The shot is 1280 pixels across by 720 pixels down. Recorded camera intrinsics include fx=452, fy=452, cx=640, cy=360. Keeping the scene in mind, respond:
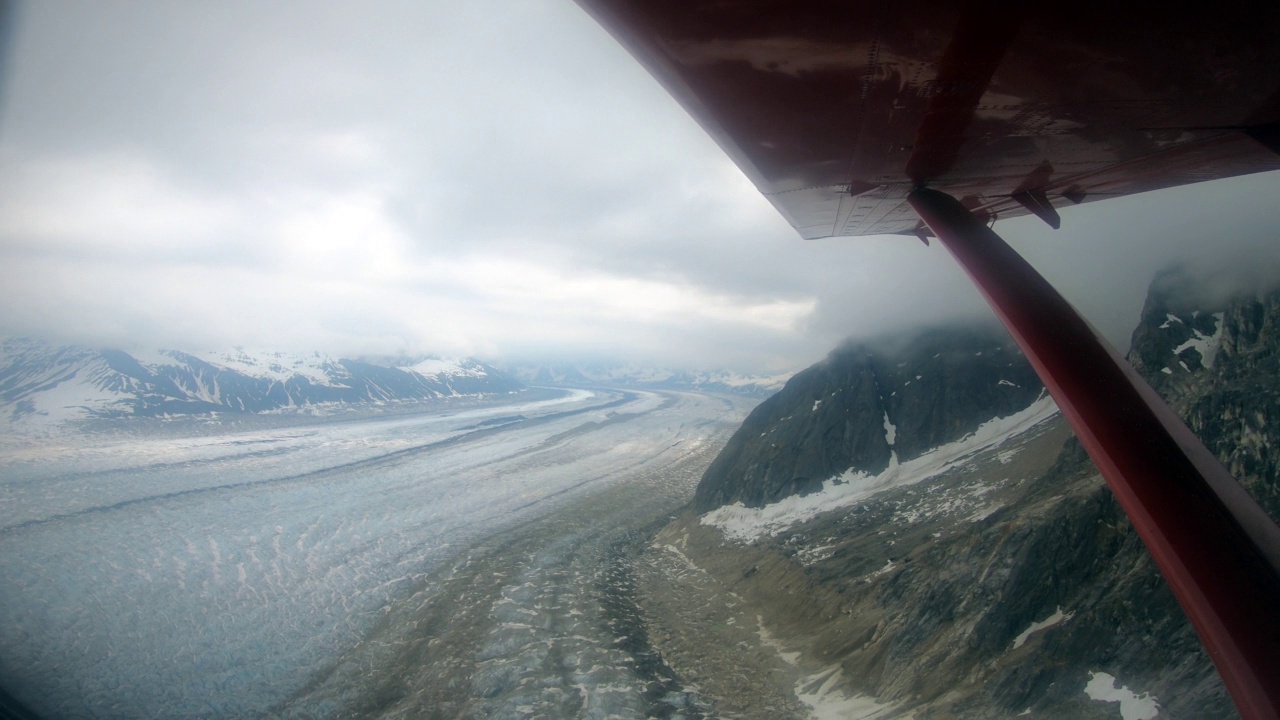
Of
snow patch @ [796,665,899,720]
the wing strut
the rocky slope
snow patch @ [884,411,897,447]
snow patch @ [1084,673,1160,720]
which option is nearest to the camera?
the wing strut

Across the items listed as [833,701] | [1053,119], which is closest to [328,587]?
[833,701]

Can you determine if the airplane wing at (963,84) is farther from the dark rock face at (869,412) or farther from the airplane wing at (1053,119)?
the dark rock face at (869,412)

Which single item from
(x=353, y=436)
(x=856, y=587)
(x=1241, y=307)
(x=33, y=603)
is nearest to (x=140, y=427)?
(x=353, y=436)

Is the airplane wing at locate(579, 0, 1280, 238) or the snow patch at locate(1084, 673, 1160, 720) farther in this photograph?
the snow patch at locate(1084, 673, 1160, 720)

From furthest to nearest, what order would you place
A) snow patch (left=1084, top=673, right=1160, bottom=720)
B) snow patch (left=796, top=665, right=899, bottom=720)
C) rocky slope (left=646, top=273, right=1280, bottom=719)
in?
snow patch (left=796, top=665, right=899, bottom=720), rocky slope (left=646, top=273, right=1280, bottom=719), snow patch (left=1084, top=673, right=1160, bottom=720)

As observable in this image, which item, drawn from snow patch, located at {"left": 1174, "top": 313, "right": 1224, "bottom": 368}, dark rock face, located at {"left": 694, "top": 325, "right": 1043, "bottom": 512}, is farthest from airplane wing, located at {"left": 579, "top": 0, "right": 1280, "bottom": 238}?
dark rock face, located at {"left": 694, "top": 325, "right": 1043, "bottom": 512}

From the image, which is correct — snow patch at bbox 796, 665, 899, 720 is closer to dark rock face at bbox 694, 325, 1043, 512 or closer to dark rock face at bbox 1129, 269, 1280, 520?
dark rock face at bbox 1129, 269, 1280, 520

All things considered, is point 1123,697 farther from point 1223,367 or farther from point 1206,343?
point 1206,343

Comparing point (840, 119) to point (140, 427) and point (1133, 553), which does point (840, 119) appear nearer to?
point (1133, 553)
